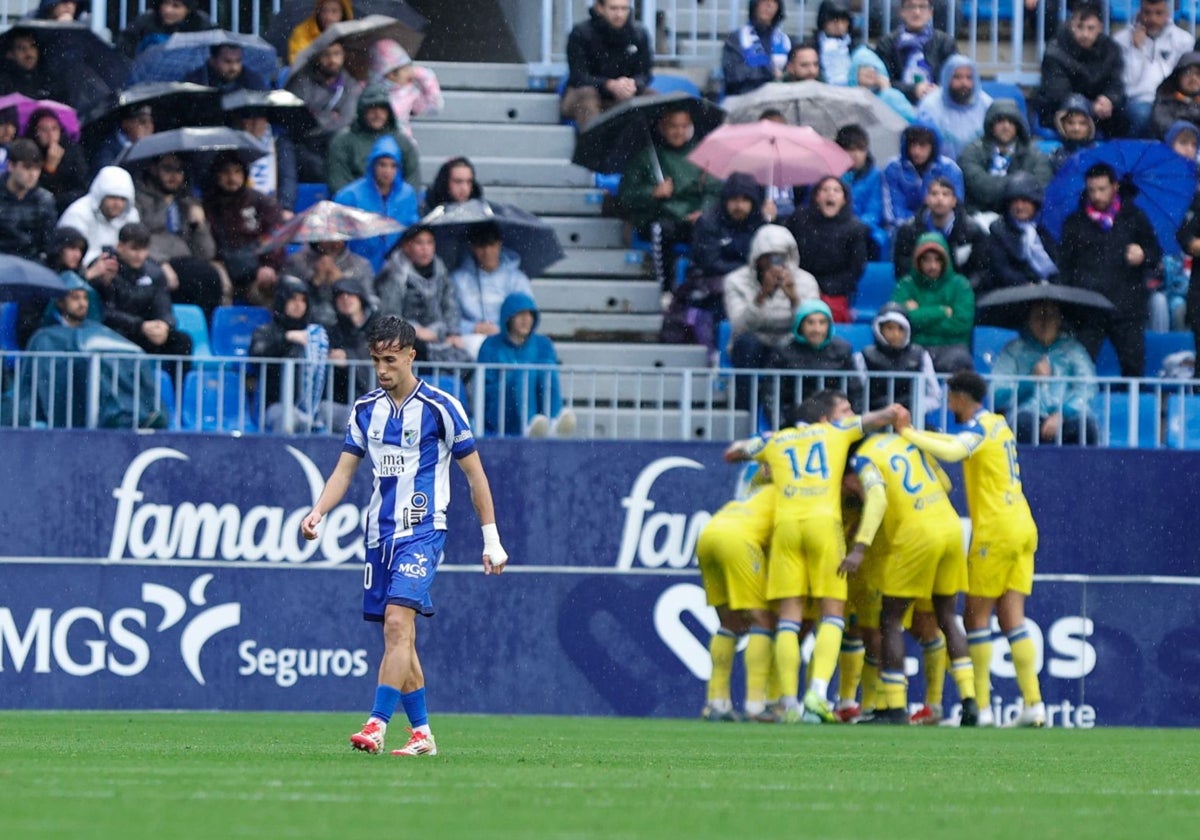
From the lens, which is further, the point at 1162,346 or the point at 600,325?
the point at 600,325

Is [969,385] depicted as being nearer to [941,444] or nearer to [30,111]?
[941,444]

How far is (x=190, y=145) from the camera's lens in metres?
18.8

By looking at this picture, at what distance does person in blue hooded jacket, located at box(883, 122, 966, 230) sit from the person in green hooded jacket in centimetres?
171

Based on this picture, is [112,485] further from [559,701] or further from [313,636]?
[559,701]

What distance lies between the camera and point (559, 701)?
1820 cm

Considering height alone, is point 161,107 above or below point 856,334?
above

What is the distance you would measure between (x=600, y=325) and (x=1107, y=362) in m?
4.03

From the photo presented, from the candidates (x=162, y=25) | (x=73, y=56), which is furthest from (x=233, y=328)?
(x=162, y=25)

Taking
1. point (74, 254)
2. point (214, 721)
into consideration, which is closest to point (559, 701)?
point (214, 721)

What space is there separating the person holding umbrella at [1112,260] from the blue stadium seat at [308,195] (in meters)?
5.95

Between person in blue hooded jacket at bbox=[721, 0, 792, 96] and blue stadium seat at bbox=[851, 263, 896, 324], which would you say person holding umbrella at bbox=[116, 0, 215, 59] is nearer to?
person in blue hooded jacket at bbox=[721, 0, 792, 96]

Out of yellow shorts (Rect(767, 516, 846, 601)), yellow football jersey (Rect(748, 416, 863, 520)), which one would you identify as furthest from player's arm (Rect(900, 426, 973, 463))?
yellow shorts (Rect(767, 516, 846, 601))

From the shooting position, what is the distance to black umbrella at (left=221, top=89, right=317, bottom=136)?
19953 mm

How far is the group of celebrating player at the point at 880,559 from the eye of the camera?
665 inches
